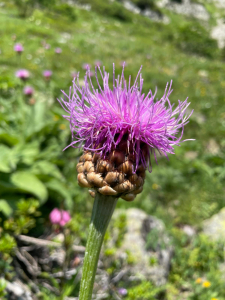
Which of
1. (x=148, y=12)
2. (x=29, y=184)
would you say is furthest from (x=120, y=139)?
(x=148, y=12)

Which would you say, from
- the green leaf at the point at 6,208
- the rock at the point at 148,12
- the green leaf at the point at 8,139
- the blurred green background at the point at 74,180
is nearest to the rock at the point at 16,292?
the blurred green background at the point at 74,180

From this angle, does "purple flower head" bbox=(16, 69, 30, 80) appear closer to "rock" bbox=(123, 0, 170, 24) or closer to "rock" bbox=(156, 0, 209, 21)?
"rock" bbox=(123, 0, 170, 24)

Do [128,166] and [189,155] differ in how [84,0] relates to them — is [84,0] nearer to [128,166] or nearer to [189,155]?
[189,155]

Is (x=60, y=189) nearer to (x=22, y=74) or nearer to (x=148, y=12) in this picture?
(x=22, y=74)

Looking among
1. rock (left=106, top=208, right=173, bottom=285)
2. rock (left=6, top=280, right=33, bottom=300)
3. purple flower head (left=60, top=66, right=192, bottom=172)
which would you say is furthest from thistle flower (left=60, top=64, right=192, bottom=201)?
rock (left=106, top=208, right=173, bottom=285)

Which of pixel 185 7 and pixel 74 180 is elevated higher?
pixel 74 180

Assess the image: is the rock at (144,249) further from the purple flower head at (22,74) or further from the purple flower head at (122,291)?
the purple flower head at (22,74)
